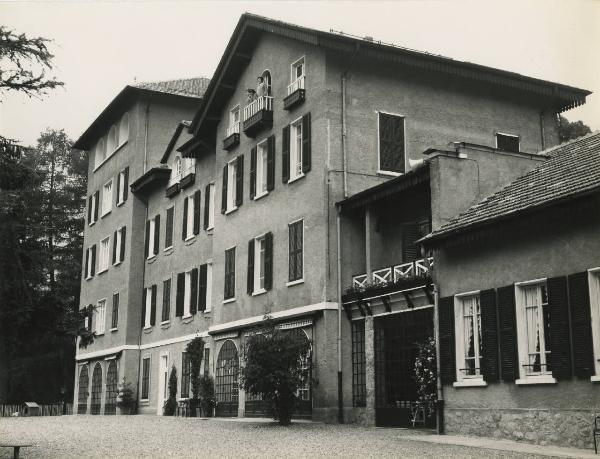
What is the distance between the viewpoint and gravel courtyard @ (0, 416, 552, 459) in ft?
45.2

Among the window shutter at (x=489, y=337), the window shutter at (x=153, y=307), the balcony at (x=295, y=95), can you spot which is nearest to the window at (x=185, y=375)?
the window shutter at (x=153, y=307)

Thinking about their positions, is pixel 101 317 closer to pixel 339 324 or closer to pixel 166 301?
pixel 166 301

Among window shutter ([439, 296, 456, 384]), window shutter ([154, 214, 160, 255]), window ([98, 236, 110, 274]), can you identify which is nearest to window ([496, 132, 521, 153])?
window shutter ([439, 296, 456, 384])

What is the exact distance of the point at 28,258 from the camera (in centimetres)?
1460

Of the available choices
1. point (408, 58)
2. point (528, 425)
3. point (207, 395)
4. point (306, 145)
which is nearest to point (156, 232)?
point (207, 395)

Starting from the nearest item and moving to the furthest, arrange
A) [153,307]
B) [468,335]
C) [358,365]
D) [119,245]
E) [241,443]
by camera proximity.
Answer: [241,443] < [468,335] < [358,365] < [153,307] < [119,245]

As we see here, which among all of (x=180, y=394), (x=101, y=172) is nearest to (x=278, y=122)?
(x=180, y=394)

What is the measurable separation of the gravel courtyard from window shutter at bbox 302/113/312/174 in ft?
24.9

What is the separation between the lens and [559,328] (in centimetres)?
1470

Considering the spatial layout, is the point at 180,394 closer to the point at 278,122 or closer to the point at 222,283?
the point at 222,283

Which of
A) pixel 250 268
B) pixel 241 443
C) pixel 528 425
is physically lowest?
pixel 241 443

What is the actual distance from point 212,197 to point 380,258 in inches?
467

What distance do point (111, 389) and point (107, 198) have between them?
10683mm

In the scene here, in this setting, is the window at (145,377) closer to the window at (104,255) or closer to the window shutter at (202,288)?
the window shutter at (202,288)
